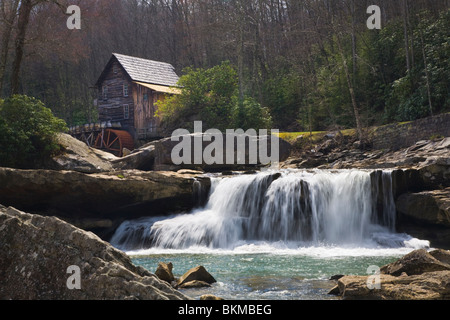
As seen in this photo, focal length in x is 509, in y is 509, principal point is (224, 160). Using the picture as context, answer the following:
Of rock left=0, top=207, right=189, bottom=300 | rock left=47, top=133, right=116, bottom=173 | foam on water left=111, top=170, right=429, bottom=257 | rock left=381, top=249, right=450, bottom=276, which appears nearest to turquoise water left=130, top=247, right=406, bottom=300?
foam on water left=111, top=170, right=429, bottom=257

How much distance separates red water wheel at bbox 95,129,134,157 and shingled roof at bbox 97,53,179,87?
4226 mm

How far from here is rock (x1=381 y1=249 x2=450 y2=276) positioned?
7.25 meters

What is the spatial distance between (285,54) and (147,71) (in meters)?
10.4

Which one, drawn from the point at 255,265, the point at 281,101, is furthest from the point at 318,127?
the point at 255,265

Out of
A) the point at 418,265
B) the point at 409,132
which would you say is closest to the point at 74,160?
the point at 409,132

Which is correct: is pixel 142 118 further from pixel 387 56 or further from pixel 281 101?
pixel 387 56

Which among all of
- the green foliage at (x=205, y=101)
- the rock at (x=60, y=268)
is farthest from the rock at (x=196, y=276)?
the green foliage at (x=205, y=101)

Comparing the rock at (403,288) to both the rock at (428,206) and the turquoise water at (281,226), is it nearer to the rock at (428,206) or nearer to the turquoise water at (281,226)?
the turquoise water at (281,226)

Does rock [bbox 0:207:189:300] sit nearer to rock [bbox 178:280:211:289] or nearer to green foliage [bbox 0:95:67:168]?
rock [bbox 178:280:211:289]

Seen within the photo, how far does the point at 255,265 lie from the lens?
35.7 ft

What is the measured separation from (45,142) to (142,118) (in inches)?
714

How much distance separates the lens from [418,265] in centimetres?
733

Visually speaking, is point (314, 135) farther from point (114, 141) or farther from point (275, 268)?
point (114, 141)

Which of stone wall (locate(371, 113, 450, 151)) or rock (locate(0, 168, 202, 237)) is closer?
rock (locate(0, 168, 202, 237))
